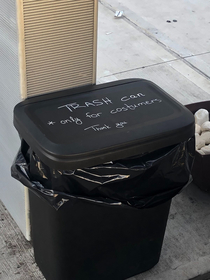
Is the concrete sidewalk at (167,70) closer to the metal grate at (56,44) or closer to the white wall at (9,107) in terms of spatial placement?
the white wall at (9,107)

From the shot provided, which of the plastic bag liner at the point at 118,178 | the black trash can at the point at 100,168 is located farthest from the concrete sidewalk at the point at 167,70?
Result: the plastic bag liner at the point at 118,178

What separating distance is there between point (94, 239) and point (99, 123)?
519mm

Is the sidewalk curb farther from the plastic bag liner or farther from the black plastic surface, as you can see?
the plastic bag liner

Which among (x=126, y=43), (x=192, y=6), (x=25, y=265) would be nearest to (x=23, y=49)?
(x=25, y=265)

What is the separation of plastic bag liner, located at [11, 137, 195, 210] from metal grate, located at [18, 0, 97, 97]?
1.03 feet

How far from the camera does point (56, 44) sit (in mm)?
1949

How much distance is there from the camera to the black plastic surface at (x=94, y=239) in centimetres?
187

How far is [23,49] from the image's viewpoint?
1.87 m

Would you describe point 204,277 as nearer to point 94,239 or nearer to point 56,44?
point 94,239

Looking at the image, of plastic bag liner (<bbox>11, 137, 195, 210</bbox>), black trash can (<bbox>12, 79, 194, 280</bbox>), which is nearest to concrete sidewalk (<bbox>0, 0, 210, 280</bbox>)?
black trash can (<bbox>12, 79, 194, 280</bbox>)

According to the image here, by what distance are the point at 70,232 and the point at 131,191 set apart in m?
0.31

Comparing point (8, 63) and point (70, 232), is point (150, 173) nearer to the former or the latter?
point (70, 232)

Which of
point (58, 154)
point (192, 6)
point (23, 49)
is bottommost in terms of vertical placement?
point (192, 6)

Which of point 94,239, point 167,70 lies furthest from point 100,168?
point 167,70
